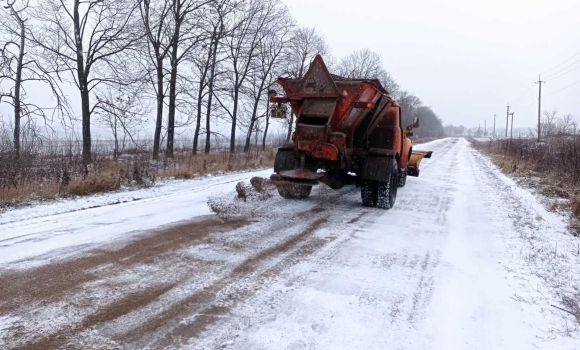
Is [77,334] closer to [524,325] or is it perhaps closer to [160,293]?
[160,293]

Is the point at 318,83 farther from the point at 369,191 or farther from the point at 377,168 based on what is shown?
the point at 369,191

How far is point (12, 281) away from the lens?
3895mm

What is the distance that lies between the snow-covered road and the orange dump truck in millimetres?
894

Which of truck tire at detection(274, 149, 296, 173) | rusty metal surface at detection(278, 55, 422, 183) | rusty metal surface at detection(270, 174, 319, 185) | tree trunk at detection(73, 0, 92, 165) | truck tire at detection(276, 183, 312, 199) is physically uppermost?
tree trunk at detection(73, 0, 92, 165)

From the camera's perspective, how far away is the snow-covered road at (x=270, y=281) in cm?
312

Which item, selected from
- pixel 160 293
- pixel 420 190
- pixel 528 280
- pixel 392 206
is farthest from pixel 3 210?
pixel 420 190

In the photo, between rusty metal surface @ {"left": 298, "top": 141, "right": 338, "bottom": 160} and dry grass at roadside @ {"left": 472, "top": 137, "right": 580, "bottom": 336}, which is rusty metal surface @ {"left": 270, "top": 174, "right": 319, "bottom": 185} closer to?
rusty metal surface @ {"left": 298, "top": 141, "right": 338, "bottom": 160}

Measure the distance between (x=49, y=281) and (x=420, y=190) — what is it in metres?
10.1

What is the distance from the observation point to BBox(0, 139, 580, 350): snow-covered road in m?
3.12

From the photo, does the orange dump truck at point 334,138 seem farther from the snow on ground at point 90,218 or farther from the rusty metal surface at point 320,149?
the snow on ground at point 90,218

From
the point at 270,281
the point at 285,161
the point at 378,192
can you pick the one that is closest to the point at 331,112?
the point at 285,161

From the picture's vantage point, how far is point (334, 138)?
7.66 metres

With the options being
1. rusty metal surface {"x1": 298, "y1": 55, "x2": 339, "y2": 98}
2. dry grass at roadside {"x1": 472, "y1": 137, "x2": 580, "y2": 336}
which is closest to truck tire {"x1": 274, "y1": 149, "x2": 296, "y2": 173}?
rusty metal surface {"x1": 298, "y1": 55, "x2": 339, "y2": 98}

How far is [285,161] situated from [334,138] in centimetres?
170
